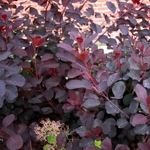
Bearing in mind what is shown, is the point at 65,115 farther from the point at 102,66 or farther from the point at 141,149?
the point at 141,149

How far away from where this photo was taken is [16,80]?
4.73 ft

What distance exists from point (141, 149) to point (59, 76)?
72cm

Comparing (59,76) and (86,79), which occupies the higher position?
(86,79)

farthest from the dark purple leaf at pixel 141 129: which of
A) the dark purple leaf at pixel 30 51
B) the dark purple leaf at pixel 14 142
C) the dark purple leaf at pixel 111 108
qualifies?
the dark purple leaf at pixel 30 51

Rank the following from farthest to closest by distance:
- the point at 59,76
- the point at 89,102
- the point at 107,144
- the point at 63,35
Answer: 1. the point at 63,35
2. the point at 59,76
3. the point at 89,102
4. the point at 107,144

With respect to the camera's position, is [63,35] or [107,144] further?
[63,35]

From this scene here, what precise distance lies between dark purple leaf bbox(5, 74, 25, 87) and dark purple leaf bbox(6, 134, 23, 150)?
0.24m

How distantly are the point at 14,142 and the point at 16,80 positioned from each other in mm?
281

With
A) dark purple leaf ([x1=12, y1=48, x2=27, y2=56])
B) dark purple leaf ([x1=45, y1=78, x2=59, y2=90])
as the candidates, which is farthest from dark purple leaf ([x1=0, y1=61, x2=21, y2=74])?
dark purple leaf ([x1=45, y1=78, x2=59, y2=90])

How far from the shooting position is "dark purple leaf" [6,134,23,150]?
1.36 metres

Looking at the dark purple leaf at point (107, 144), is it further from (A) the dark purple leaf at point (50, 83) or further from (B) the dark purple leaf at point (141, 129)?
(A) the dark purple leaf at point (50, 83)

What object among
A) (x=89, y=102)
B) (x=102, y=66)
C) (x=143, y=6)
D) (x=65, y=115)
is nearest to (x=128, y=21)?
(x=143, y=6)

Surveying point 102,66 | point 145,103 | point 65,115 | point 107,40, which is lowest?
point 65,115

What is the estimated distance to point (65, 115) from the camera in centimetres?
180
